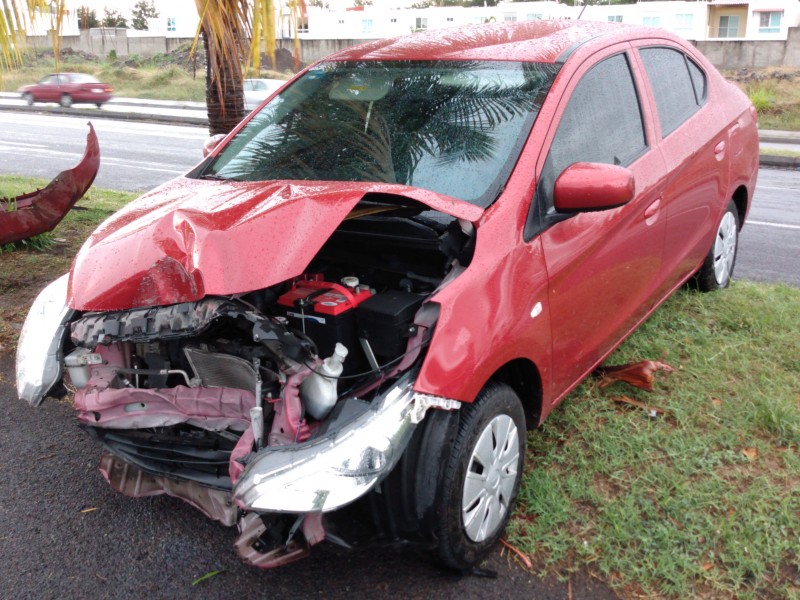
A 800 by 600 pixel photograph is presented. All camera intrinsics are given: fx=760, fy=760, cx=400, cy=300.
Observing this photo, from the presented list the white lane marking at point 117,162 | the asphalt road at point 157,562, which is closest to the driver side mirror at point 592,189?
the asphalt road at point 157,562

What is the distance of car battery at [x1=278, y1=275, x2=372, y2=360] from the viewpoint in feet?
8.93

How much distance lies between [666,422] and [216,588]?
218 cm

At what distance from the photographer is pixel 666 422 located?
364 cm

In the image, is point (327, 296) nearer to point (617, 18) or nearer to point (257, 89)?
point (257, 89)

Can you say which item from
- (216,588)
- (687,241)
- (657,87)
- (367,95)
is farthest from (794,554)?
(367,95)

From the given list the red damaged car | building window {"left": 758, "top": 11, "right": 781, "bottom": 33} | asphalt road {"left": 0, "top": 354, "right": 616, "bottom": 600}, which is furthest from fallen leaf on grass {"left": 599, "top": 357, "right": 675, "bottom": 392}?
building window {"left": 758, "top": 11, "right": 781, "bottom": 33}

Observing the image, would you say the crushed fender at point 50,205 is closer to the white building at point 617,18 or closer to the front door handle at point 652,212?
the front door handle at point 652,212

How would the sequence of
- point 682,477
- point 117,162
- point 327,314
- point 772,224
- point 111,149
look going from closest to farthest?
point 327,314 → point 682,477 → point 772,224 → point 117,162 → point 111,149

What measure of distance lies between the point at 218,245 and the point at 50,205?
411cm

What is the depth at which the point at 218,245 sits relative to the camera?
2605 mm

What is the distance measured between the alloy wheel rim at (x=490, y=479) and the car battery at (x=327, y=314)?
56 cm

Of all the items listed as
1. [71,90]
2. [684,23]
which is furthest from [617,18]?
[71,90]

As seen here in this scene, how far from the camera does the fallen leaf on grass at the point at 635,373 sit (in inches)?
152

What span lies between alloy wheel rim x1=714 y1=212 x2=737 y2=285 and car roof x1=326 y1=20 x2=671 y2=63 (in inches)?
53.4
